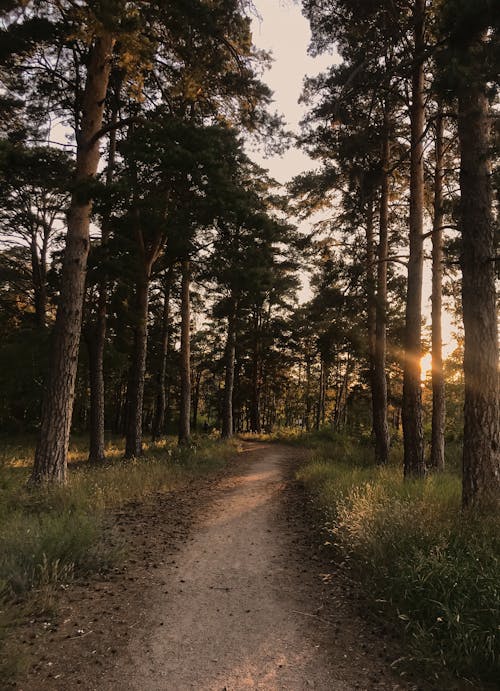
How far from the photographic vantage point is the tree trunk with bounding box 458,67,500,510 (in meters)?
5.82

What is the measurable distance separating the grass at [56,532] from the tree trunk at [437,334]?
8.19m

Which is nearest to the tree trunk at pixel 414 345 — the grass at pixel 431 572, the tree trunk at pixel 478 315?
the grass at pixel 431 572

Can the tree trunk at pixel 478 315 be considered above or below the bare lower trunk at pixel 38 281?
below

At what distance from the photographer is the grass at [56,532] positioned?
4.23 m

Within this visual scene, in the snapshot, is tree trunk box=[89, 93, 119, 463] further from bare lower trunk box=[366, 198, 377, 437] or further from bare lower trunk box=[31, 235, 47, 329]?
bare lower trunk box=[366, 198, 377, 437]

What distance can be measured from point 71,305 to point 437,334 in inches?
425

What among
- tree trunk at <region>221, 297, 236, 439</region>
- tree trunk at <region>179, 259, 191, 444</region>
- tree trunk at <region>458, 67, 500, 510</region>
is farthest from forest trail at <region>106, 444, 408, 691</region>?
tree trunk at <region>221, 297, 236, 439</region>

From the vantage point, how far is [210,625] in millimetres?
4184

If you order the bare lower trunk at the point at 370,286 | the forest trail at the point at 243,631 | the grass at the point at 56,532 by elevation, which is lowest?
the forest trail at the point at 243,631

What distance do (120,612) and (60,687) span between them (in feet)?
4.05

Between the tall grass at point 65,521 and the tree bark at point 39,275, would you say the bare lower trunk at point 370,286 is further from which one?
the tree bark at point 39,275

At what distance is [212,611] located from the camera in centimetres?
448

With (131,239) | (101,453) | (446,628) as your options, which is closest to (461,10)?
(446,628)

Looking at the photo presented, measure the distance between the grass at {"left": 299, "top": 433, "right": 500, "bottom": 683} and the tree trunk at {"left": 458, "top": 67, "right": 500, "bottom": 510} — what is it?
2.32ft
